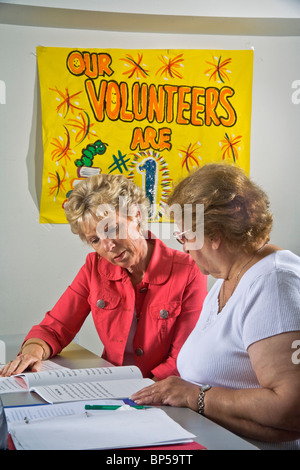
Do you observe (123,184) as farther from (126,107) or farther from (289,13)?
(289,13)

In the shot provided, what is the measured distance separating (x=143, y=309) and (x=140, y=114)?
1.59 metres

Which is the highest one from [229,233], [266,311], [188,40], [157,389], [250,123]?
[188,40]

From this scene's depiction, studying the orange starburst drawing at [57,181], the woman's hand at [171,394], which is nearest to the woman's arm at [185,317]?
the woman's hand at [171,394]

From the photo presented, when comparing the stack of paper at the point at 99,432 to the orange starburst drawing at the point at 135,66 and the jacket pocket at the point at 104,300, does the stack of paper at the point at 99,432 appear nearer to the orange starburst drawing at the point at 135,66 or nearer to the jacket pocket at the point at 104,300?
the jacket pocket at the point at 104,300

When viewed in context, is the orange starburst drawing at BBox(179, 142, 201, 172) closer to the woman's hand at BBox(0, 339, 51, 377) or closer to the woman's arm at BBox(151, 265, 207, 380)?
the woman's arm at BBox(151, 265, 207, 380)

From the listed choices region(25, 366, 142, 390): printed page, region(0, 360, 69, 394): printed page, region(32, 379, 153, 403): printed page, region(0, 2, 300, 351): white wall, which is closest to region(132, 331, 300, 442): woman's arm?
region(32, 379, 153, 403): printed page

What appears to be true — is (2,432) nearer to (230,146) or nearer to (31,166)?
(31,166)

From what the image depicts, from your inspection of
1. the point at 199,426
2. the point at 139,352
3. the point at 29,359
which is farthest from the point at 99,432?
the point at 139,352

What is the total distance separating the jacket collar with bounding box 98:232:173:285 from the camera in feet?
6.09

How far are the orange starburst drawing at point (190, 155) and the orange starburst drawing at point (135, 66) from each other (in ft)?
1.61

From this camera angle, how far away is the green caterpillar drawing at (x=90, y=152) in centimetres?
306

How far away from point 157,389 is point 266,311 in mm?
330
